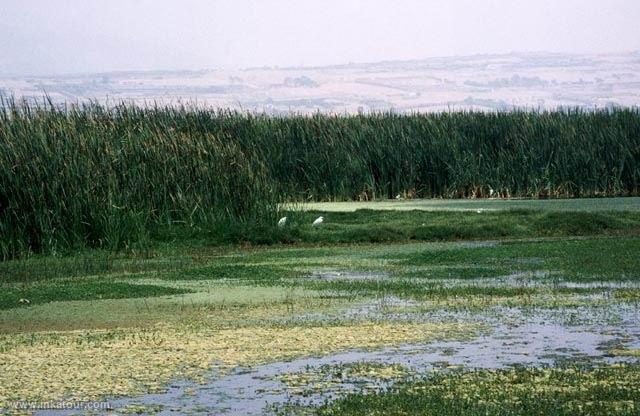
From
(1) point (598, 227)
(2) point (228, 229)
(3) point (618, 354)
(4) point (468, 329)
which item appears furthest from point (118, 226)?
(3) point (618, 354)

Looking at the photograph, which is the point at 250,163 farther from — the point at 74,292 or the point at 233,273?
the point at 74,292

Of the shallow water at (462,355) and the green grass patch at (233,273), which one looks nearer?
the shallow water at (462,355)

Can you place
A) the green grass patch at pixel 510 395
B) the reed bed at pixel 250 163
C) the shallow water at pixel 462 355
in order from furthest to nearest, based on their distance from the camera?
the reed bed at pixel 250 163 → the shallow water at pixel 462 355 → the green grass patch at pixel 510 395

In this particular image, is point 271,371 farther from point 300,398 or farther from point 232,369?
point 300,398

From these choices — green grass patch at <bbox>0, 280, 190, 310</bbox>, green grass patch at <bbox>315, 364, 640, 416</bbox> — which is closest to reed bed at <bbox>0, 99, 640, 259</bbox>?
green grass patch at <bbox>0, 280, 190, 310</bbox>

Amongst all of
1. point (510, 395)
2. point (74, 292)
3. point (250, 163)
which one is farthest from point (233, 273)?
point (510, 395)

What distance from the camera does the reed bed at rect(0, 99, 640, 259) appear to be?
18.5 meters

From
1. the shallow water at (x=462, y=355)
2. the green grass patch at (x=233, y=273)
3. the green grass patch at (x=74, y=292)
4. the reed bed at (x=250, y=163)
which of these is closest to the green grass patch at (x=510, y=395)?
the shallow water at (x=462, y=355)

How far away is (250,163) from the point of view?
2227 cm

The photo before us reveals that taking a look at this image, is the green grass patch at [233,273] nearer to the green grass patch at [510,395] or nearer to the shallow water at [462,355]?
the shallow water at [462,355]

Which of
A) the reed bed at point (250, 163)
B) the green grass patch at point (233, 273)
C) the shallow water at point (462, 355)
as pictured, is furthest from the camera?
the reed bed at point (250, 163)

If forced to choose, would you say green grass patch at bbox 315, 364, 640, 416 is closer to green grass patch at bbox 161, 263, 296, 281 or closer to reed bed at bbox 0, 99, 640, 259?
green grass patch at bbox 161, 263, 296, 281

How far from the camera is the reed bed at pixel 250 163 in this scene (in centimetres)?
1853

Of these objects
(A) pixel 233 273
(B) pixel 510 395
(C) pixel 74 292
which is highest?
(B) pixel 510 395
